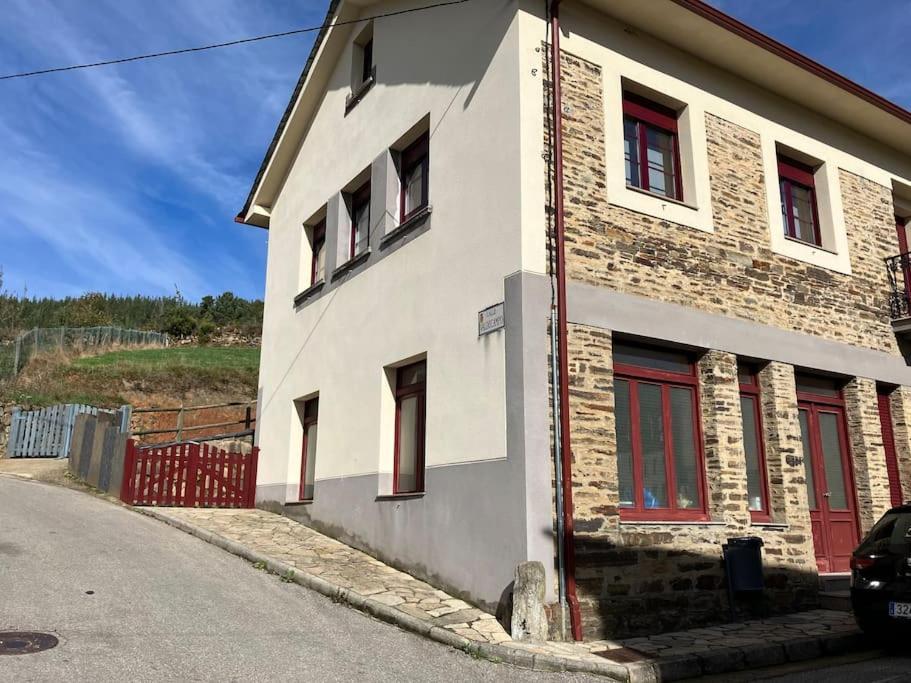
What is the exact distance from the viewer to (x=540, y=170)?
850cm

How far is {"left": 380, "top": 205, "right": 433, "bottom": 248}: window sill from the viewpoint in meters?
10.0

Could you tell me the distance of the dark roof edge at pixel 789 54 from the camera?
31.2ft

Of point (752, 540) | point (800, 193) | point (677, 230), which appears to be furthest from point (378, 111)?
point (752, 540)

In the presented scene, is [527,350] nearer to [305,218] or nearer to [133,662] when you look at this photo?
[133,662]

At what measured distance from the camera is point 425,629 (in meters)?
7.10

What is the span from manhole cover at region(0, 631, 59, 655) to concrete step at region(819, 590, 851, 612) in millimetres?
8334

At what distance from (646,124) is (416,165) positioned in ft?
10.7

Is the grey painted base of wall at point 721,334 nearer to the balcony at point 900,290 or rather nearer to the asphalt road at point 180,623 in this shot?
the balcony at point 900,290

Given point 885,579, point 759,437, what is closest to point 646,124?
point 759,437

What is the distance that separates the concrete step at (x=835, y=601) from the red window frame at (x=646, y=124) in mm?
5277

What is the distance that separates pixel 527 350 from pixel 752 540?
3.43 metres

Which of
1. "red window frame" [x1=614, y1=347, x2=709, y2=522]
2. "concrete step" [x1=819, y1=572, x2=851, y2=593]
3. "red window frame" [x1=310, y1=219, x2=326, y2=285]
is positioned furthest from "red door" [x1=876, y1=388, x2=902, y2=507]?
"red window frame" [x1=310, y1=219, x2=326, y2=285]

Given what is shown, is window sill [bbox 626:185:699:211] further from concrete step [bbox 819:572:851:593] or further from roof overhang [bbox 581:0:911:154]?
concrete step [bbox 819:572:851:593]

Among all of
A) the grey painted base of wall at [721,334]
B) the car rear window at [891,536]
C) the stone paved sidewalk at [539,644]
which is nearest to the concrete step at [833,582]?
the stone paved sidewalk at [539,644]
